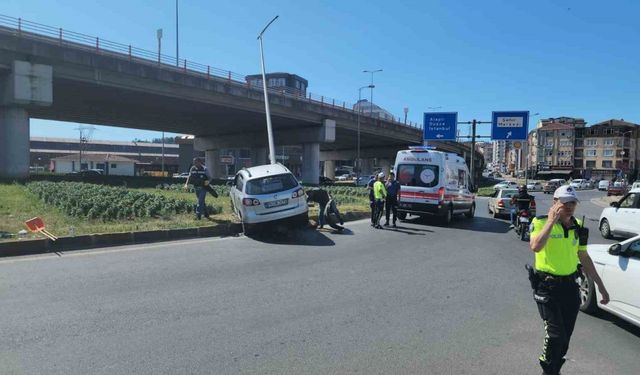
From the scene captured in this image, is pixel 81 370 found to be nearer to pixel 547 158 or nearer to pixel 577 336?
pixel 577 336

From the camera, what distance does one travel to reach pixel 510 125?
3422 centimetres

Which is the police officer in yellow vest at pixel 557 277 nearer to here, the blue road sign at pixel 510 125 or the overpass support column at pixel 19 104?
the overpass support column at pixel 19 104

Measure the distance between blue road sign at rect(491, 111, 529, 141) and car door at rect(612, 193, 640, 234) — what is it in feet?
68.1

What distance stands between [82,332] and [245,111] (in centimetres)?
3784

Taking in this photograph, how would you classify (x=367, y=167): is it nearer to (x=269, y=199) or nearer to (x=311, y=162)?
Result: (x=311, y=162)

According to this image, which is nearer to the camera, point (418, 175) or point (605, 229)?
point (605, 229)

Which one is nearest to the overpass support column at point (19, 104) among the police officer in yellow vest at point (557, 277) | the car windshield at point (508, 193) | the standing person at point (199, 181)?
the standing person at point (199, 181)

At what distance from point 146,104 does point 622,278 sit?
1521 inches

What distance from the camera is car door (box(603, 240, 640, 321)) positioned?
506 cm

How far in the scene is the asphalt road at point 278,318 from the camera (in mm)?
4301

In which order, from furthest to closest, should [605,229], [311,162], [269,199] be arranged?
[311,162], [605,229], [269,199]

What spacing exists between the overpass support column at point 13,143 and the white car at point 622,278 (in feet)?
103

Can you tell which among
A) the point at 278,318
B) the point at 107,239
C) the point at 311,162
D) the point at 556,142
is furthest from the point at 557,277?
the point at 556,142

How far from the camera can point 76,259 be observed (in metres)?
8.69
